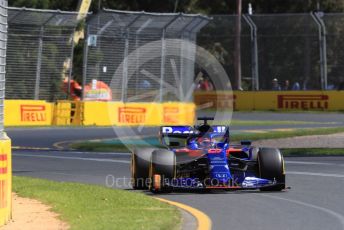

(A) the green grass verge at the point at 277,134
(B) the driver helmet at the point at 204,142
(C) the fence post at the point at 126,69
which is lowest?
(B) the driver helmet at the point at 204,142

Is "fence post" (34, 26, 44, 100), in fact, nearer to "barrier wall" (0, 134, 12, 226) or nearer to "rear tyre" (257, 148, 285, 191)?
"rear tyre" (257, 148, 285, 191)

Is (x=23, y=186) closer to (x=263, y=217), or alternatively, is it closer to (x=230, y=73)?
(x=263, y=217)

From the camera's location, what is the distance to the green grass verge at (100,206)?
9.91 meters

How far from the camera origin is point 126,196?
12.6 m

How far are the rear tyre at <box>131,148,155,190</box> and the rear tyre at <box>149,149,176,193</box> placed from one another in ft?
1.07

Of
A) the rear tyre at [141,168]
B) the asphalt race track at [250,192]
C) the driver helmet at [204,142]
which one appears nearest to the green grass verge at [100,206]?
the asphalt race track at [250,192]

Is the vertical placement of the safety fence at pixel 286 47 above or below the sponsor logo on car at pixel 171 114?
above

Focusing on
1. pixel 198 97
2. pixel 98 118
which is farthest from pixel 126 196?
pixel 198 97

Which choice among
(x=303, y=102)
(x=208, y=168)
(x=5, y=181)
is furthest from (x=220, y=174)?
(x=303, y=102)

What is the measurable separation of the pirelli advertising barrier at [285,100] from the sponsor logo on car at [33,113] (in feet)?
30.4

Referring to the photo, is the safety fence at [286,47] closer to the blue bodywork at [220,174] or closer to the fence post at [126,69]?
the fence post at [126,69]

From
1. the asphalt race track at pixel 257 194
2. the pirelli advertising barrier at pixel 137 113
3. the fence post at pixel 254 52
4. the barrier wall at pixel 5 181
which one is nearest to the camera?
the barrier wall at pixel 5 181

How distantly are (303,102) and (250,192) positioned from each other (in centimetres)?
2983

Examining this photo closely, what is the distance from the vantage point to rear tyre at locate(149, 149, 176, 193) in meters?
13.7
